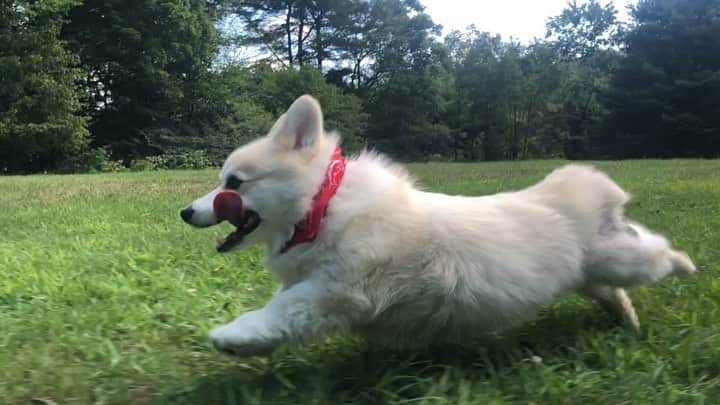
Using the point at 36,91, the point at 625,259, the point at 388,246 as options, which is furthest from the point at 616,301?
the point at 36,91

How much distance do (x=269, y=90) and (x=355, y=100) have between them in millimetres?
5346

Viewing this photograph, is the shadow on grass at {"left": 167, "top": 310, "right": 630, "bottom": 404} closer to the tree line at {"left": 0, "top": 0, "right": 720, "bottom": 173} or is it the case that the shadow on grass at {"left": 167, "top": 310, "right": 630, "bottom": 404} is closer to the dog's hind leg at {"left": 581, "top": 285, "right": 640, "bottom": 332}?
the dog's hind leg at {"left": 581, "top": 285, "right": 640, "bottom": 332}

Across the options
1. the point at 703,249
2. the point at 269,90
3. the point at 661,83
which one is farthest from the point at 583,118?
the point at 703,249

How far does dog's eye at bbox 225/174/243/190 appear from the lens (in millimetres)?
2539

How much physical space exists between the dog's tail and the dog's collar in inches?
36.2

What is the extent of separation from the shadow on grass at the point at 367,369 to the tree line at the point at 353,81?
62.5 feet

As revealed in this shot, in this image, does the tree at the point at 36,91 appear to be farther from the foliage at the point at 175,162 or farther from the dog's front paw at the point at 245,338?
the dog's front paw at the point at 245,338

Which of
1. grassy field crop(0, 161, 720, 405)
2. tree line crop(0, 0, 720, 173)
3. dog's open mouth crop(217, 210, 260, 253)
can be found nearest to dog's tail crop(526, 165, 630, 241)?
grassy field crop(0, 161, 720, 405)

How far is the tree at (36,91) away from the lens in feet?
86.1

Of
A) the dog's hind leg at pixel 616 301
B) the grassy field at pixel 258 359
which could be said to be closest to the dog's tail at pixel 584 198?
the dog's hind leg at pixel 616 301

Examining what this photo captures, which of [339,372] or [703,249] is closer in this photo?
[339,372]

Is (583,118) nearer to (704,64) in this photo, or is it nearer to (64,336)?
(704,64)

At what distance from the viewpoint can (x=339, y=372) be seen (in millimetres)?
2398

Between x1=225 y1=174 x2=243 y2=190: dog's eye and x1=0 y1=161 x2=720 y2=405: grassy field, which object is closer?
x1=0 y1=161 x2=720 y2=405: grassy field
